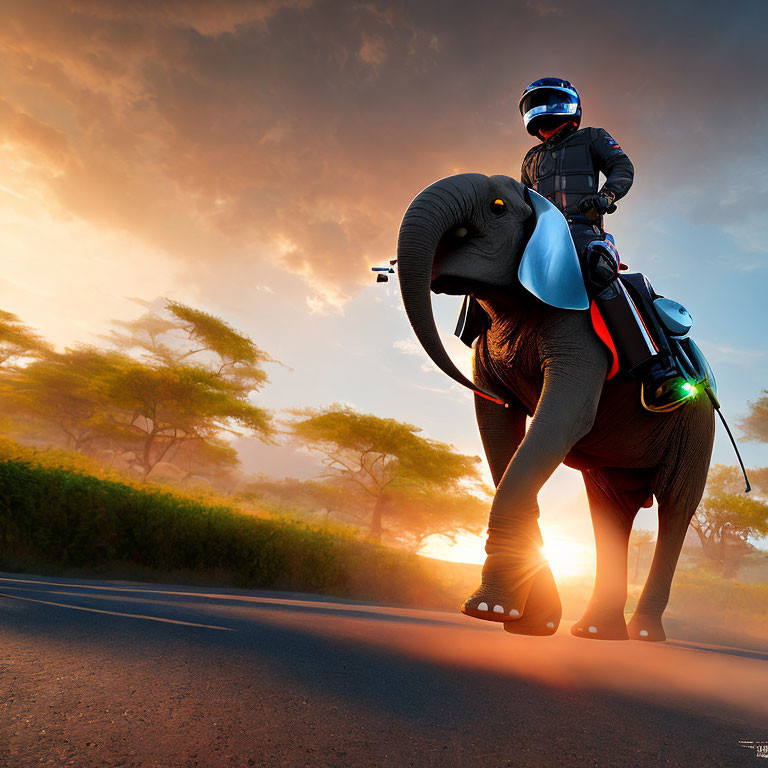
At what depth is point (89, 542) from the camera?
8.63 metres

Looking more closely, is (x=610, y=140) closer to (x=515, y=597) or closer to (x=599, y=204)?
(x=599, y=204)

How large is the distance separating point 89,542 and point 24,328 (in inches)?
930

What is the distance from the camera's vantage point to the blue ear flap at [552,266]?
65.6 inches

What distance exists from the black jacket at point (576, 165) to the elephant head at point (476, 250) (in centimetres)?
52

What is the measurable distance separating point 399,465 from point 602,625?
78.8ft

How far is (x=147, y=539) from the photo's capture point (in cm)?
905

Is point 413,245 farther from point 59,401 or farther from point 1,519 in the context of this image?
point 59,401

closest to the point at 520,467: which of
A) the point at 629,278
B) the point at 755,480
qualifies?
the point at 629,278

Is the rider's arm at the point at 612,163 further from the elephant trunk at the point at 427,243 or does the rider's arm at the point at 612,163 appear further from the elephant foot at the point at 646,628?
the elephant foot at the point at 646,628

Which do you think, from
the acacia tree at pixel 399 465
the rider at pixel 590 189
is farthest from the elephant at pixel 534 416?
the acacia tree at pixel 399 465

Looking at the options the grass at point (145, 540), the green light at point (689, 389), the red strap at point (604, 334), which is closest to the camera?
the red strap at point (604, 334)

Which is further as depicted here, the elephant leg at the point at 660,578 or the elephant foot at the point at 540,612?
the elephant leg at the point at 660,578

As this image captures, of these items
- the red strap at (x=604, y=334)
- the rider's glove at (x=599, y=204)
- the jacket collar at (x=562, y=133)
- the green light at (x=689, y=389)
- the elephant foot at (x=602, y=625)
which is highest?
the jacket collar at (x=562, y=133)

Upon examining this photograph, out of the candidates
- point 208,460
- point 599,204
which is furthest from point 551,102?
point 208,460
